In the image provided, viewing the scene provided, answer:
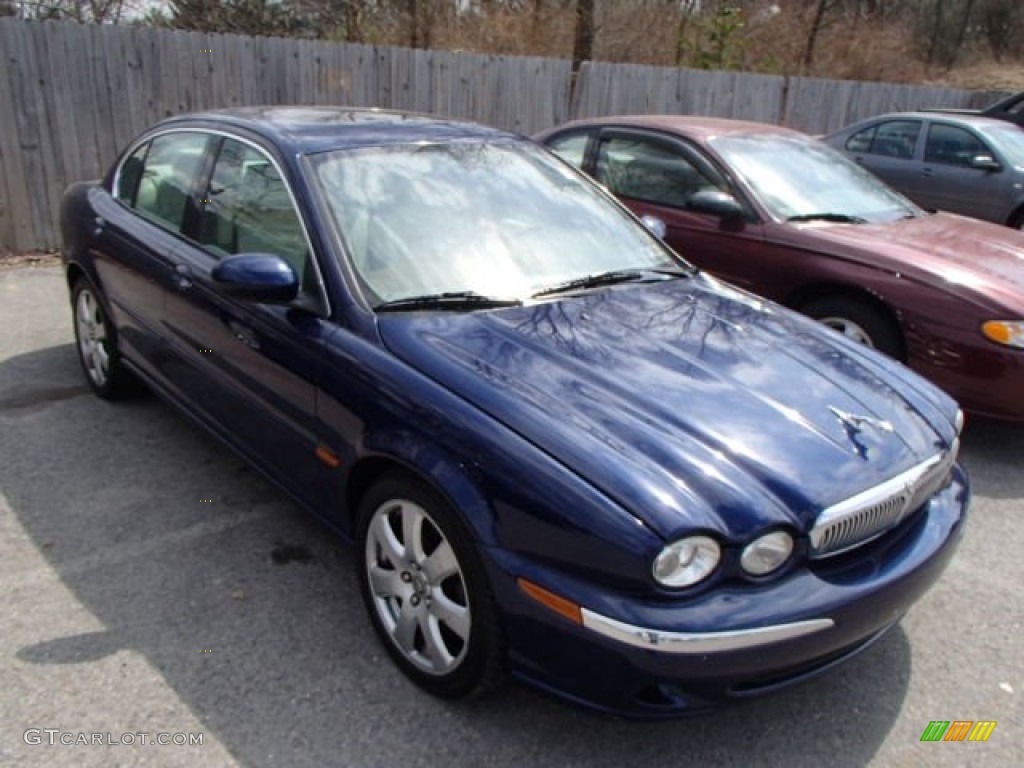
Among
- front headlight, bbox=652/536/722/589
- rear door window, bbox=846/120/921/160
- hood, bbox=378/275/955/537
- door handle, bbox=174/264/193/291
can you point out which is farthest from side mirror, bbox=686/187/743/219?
rear door window, bbox=846/120/921/160

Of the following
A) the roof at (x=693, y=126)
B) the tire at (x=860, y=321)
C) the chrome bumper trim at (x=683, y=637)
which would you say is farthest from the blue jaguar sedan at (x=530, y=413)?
the roof at (x=693, y=126)

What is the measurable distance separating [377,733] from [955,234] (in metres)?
4.81

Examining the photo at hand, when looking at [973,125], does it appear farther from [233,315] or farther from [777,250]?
[233,315]

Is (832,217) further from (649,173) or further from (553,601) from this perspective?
(553,601)

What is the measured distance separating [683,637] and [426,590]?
2.76 ft

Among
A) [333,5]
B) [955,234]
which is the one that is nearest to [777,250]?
[955,234]

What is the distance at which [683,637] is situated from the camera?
6.73 feet

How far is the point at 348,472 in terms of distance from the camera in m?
2.78

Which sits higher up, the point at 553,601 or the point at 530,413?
the point at 530,413

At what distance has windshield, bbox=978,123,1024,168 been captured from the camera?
9430mm

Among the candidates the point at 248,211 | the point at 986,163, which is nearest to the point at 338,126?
the point at 248,211

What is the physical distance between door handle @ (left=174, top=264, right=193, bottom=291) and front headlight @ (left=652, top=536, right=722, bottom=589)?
95.2 inches

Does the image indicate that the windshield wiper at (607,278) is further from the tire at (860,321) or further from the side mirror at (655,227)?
the tire at (860,321)

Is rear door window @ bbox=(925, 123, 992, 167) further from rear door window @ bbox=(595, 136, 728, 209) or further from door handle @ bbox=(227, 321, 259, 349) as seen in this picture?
door handle @ bbox=(227, 321, 259, 349)
